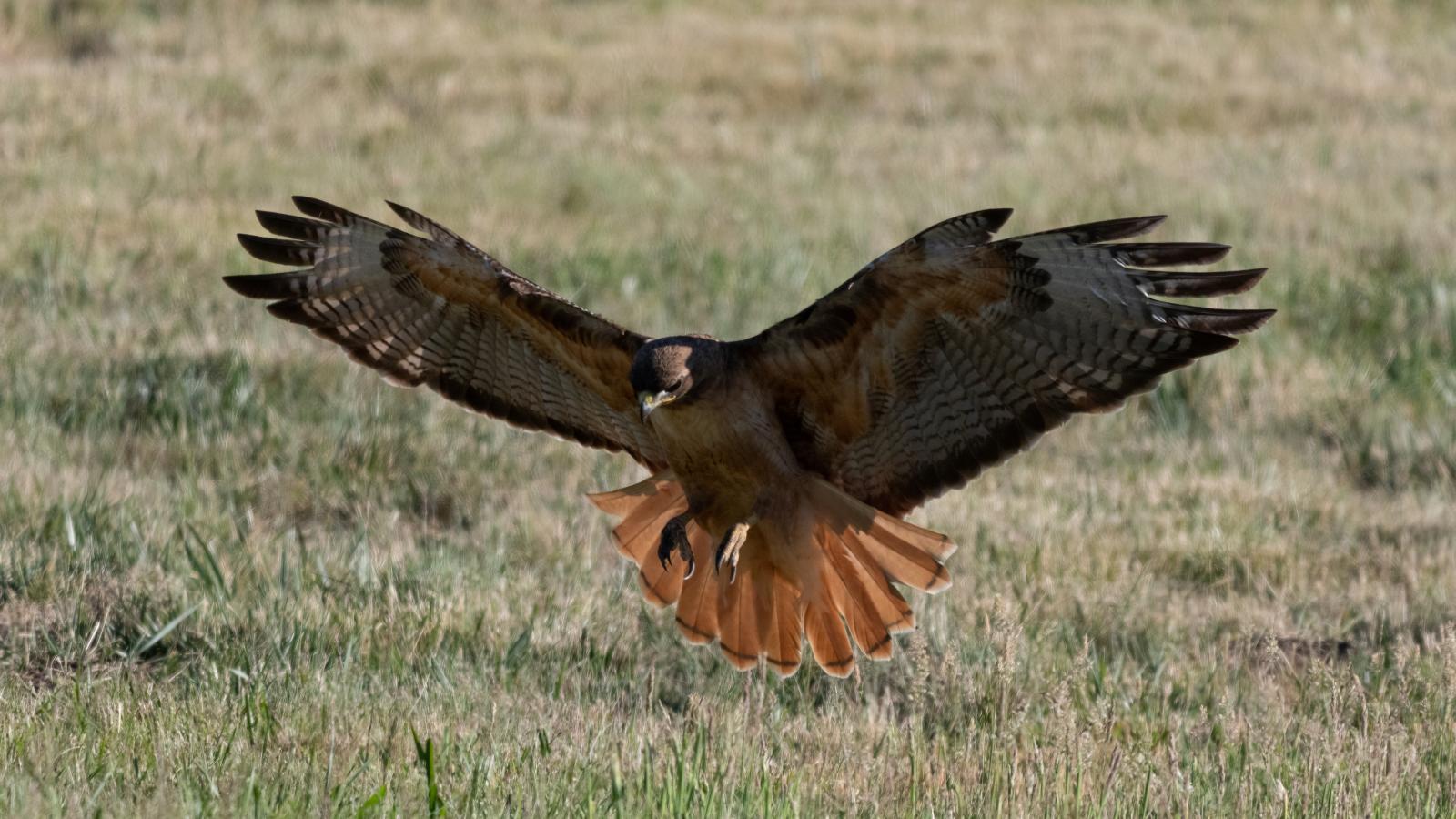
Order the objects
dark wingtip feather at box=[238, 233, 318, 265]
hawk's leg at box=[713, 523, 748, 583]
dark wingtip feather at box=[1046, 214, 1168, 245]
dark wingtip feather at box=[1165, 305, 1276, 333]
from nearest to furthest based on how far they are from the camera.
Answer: dark wingtip feather at box=[1046, 214, 1168, 245], dark wingtip feather at box=[1165, 305, 1276, 333], hawk's leg at box=[713, 523, 748, 583], dark wingtip feather at box=[238, 233, 318, 265]

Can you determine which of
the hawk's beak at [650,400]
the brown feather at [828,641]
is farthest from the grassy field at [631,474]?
the hawk's beak at [650,400]

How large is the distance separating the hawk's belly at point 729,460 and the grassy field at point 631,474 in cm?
57

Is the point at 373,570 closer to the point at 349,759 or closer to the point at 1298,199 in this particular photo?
the point at 349,759

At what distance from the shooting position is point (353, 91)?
14914 millimetres

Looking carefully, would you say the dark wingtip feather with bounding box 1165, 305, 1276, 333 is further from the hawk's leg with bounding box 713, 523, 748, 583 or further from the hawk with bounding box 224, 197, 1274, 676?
the hawk's leg with bounding box 713, 523, 748, 583

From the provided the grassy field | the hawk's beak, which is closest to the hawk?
the hawk's beak

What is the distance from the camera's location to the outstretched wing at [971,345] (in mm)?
4461

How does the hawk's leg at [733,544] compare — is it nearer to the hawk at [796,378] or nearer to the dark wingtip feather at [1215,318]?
the hawk at [796,378]

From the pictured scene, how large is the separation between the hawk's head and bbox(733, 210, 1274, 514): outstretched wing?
0.49 feet

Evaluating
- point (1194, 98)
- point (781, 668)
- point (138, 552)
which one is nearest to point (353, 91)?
point (1194, 98)

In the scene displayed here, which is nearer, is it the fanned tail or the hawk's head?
the hawk's head

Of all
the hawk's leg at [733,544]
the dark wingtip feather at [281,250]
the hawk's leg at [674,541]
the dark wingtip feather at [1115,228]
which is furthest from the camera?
the dark wingtip feather at [281,250]

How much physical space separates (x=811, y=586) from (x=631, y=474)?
2.58m

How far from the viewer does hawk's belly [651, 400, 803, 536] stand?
511 centimetres
